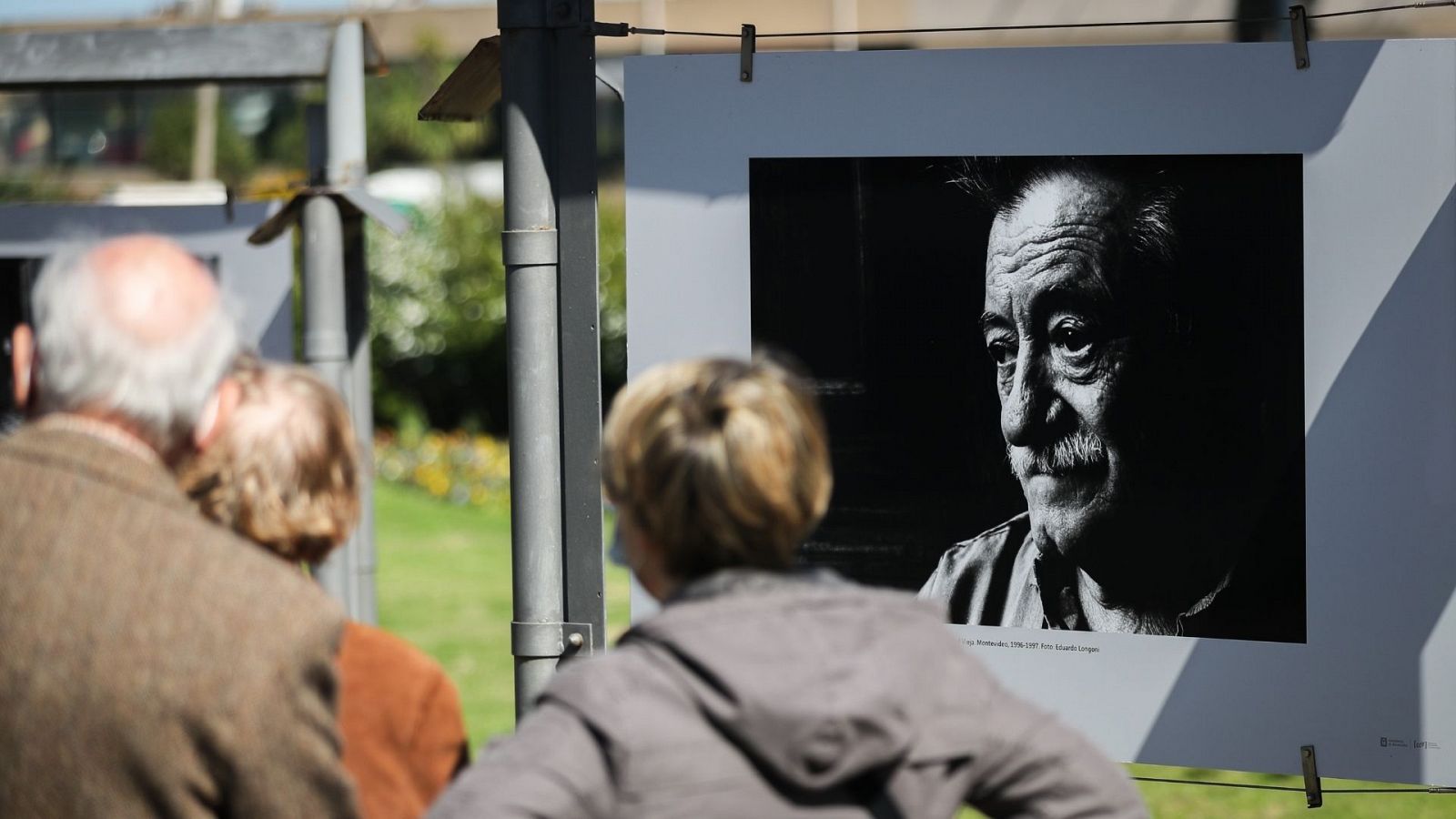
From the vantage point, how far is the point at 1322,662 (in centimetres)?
251

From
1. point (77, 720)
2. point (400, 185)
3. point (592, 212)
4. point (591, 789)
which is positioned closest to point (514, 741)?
point (591, 789)

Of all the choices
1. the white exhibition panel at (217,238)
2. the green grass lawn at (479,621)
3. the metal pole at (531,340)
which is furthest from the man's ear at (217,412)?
the green grass lawn at (479,621)

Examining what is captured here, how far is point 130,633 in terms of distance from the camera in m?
1.45

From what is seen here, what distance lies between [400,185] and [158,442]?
17695 mm

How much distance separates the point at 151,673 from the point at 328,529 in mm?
315

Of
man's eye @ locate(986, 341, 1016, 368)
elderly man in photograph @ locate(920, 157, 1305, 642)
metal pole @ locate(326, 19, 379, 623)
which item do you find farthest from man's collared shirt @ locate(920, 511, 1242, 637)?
metal pole @ locate(326, 19, 379, 623)

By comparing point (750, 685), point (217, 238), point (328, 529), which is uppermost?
point (217, 238)

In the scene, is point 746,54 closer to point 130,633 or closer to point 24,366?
point 24,366

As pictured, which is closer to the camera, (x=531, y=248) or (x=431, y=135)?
(x=531, y=248)

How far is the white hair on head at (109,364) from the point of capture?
157cm

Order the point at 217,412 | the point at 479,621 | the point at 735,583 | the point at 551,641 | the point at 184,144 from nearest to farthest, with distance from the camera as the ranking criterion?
the point at 735,583 < the point at 217,412 < the point at 551,641 < the point at 479,621 < the point at 184,144

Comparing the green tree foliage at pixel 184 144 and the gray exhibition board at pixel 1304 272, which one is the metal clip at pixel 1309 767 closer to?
the gray exhibition board at pixel 1304 272

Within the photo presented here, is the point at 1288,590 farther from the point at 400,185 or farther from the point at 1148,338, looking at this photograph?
the point at 400,185

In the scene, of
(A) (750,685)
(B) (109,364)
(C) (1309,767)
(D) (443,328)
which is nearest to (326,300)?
(B) (109,364)
